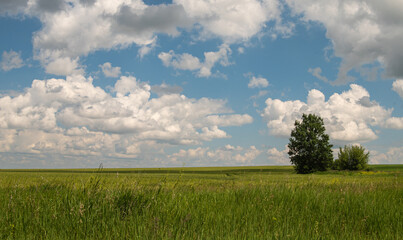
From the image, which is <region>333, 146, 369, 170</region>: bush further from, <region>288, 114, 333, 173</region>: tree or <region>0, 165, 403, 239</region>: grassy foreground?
<region>0, 165, 403, 239</region>: grassy foreground

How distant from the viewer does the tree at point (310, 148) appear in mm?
61344

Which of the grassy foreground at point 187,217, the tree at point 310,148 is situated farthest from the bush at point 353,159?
the grassy foreground at point 187,217

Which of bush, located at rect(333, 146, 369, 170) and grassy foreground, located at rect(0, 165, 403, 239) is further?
bush, located at rect(333, 146, 369, 170)

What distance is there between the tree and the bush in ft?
21.5

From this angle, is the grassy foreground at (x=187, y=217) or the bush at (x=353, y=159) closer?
the grassy foreground at (x=187, y=217)

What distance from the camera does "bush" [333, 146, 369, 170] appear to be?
211ft

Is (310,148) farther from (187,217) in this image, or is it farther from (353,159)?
(187,217)

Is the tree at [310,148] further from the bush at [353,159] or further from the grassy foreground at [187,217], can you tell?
the grassy foreground at [187,217]

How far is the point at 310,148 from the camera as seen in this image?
62094 millimetres

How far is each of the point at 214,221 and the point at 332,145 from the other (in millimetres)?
63239

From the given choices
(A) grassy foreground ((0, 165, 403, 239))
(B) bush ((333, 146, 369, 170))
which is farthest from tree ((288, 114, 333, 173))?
(A) grassy foreground ((0, 165, 403, 239))

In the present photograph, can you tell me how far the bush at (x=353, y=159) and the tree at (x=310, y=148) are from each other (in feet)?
21.5

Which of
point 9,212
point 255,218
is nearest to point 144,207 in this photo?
point 255,218

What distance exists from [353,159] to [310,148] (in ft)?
37.0
